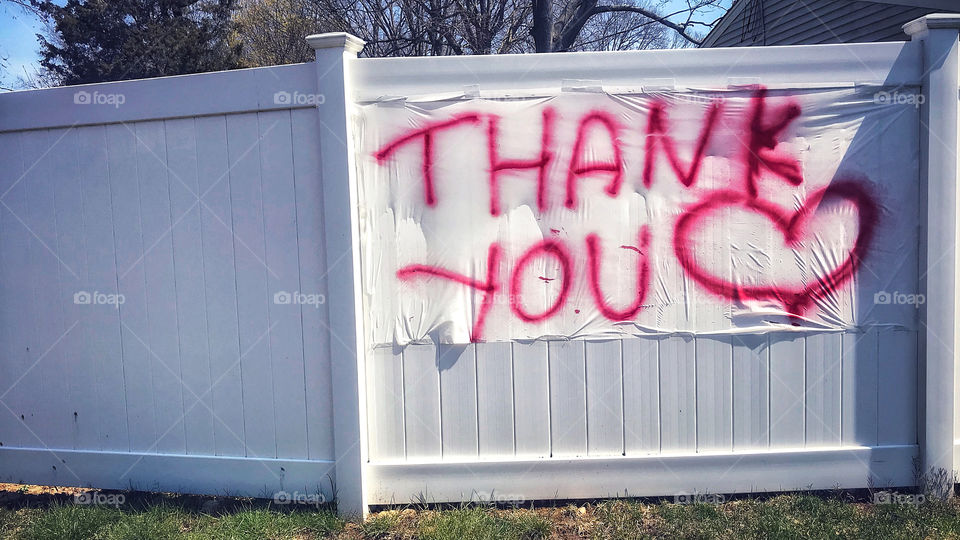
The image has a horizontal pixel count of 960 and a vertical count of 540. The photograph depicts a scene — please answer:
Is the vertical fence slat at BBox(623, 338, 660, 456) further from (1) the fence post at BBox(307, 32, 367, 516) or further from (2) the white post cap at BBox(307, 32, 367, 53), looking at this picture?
(2) the white post cap at BBox(307, 32, 367, 53)

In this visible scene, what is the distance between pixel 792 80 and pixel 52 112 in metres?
3.98

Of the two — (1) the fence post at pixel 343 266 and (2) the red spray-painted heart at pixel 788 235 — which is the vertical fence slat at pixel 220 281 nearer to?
(1) the fence post at pixel 343 266

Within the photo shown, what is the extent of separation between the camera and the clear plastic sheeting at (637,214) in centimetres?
340

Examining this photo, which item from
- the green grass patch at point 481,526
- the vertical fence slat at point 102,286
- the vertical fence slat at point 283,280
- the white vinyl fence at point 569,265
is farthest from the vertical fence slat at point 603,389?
the vertical fence slat at point 102,286

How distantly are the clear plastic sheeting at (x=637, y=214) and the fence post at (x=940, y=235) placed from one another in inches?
3.4

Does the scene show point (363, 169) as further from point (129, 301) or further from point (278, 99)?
point (129, 301)

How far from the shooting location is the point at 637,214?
343 cm

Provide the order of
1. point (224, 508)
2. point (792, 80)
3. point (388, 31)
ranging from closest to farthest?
point (792, 80)
point (224, 508)
point (388, 31)

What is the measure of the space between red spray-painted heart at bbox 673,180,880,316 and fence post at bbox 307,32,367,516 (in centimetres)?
169

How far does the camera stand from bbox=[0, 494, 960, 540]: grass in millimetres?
3158

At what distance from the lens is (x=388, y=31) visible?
1455cm

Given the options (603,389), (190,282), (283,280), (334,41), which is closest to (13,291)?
(190,282)

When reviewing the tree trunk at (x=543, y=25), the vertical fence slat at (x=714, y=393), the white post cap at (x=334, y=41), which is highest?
the tree trunk at (x=543, y=25)

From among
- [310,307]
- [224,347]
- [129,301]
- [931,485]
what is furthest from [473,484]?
[931,485]
